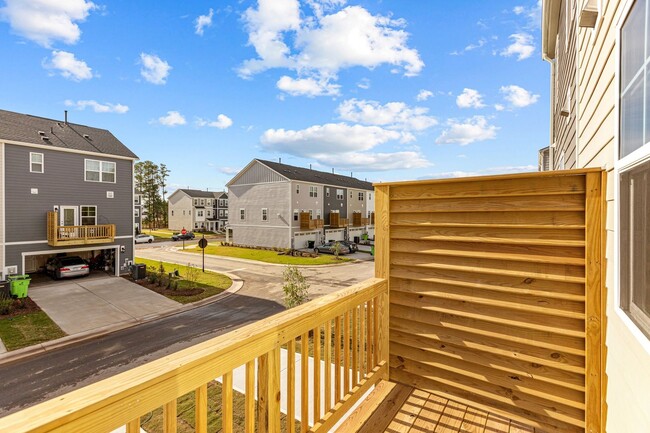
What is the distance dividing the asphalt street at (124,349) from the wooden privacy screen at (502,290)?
6.48 meters

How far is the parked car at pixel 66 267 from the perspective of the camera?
14.0 meters

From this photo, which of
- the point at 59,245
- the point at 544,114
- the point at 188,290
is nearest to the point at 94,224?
the point at 59,245

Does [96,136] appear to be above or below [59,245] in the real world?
above

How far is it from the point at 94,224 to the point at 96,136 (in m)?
5.27

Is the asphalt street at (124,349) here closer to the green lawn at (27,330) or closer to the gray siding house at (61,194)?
the green lawn at (27,330)

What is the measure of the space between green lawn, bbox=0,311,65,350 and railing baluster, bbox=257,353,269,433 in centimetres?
928

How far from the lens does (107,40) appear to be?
1143 cm

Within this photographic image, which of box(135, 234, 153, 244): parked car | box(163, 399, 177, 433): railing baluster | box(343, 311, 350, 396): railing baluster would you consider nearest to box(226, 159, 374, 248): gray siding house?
box(135, 234, 153, 244): parked car

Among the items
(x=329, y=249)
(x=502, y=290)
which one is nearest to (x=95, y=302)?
(x=502, y=290)

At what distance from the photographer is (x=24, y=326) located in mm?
8719

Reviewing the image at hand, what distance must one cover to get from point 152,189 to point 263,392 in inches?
1978

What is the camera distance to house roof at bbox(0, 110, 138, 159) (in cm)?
1317

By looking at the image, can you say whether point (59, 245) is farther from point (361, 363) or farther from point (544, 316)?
point (544, 316)

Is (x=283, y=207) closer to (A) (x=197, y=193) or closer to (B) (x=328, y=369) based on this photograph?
(B) (x=328, y=369)
